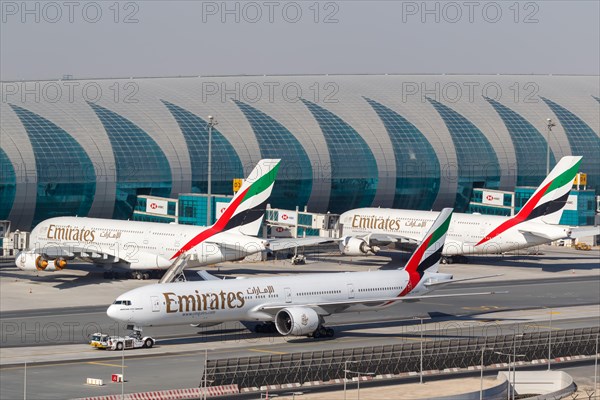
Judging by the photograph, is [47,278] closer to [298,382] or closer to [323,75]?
[298,382]

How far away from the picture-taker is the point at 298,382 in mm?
60781

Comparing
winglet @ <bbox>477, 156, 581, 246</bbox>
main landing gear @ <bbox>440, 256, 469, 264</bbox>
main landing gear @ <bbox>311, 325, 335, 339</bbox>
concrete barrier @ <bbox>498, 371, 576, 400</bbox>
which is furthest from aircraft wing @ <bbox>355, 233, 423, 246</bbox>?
concrete barrier @ <bbox>498, 371, 576, 400</bbox>

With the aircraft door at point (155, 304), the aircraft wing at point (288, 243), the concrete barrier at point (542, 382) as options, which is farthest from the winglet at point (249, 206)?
the concrete barrier at point (542, 382)

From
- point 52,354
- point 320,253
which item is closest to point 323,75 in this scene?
point 320,253

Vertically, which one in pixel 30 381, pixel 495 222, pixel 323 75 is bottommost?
pixel 30 381

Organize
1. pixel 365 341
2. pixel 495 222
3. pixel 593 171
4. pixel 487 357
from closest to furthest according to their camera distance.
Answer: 1. pixel 487 357
2. pixel 365 341
3. pixel 495 222
4. pixel 593 171

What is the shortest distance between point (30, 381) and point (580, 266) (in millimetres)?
76792

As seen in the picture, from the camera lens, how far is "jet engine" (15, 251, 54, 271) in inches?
4043

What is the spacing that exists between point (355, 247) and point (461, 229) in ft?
33.9

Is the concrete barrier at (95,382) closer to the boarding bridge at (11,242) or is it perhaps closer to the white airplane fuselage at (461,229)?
the boarding bridge at (11,242)

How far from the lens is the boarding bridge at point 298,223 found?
137 metres

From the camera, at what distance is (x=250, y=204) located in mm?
103438

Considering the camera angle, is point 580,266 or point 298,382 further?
point 580,266

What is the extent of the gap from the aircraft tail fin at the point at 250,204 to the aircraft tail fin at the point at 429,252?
23277 millimetres
